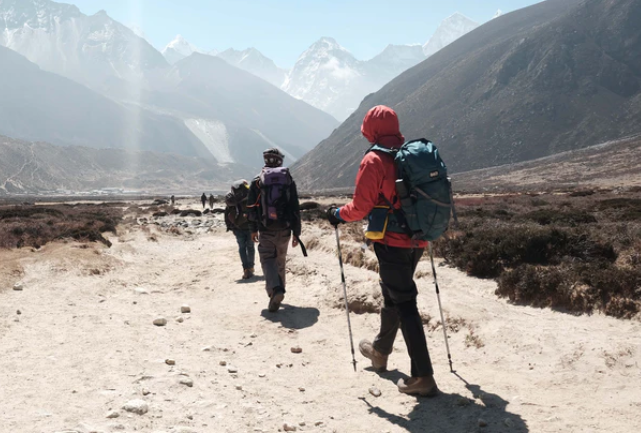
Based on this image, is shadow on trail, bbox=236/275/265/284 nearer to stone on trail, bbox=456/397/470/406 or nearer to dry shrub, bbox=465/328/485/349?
dry shrub, bbox=465/328/485/349

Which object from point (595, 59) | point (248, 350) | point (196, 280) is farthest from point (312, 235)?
point (595, 59)

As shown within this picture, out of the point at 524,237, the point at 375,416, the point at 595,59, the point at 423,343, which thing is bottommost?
the point at 375,416

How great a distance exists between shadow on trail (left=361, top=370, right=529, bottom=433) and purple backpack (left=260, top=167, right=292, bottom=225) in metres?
Result: 3.80

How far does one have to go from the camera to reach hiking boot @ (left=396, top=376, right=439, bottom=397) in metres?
4.69

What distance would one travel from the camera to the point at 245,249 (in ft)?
36.9

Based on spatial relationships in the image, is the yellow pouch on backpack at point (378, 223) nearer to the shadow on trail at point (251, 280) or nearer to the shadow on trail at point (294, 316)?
the shadow on trail at point (294, 316)

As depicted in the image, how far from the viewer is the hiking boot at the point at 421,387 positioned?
469 cm

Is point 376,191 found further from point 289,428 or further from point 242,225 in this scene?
point 242,225

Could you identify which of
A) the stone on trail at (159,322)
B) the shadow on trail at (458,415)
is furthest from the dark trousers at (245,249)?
the shadow on trail at (458,415)

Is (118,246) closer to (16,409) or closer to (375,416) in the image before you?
(16,409)

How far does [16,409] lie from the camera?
426 cm

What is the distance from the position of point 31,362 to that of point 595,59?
172 m

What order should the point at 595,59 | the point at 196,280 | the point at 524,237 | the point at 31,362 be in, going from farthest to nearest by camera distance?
the point at 595,59
the point at 196,280
the point at 524,237
the point at 31,362

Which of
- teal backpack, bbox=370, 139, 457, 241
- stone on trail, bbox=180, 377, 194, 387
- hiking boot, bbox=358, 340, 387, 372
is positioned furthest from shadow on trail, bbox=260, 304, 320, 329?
teal backpack, bbox=370, 139, 457, 241
